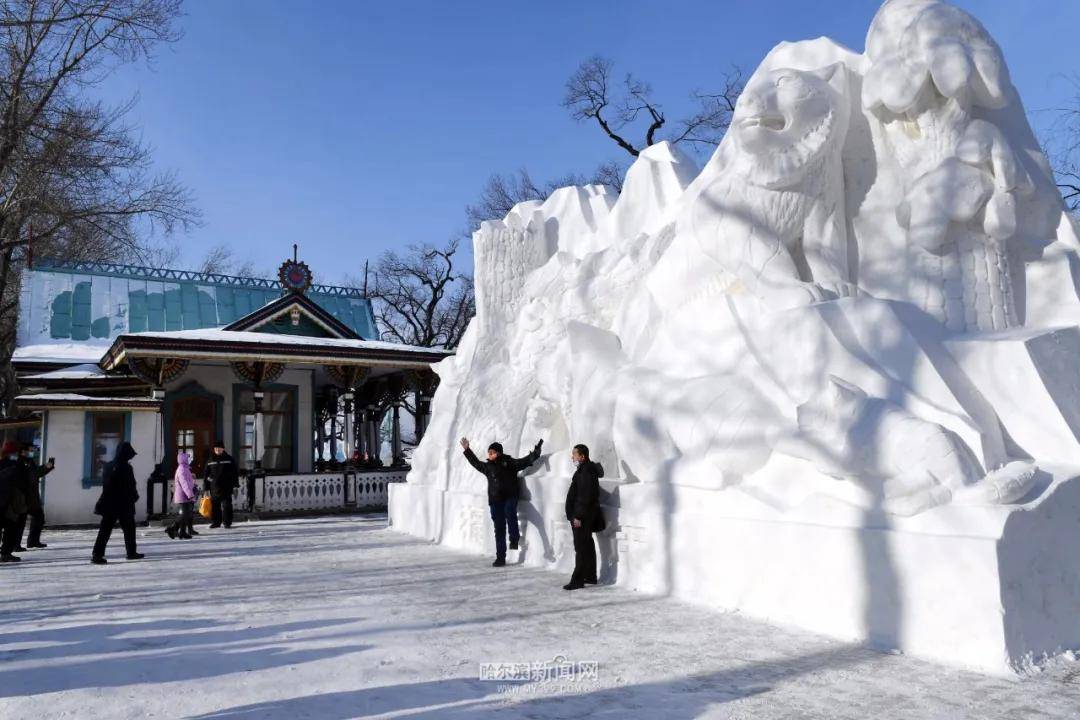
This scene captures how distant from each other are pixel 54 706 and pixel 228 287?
51.7 ft

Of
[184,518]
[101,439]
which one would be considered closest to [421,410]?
[101,439]

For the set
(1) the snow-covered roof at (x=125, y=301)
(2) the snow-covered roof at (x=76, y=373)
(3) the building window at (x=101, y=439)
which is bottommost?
(3) the building window at (x=101, y=439)

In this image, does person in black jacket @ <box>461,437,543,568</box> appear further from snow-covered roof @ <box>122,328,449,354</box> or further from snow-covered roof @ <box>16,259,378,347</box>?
snow-covered roof @ <box>16,259,378,347</box>

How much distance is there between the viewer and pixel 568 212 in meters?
10.7

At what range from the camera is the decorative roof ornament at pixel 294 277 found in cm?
1608

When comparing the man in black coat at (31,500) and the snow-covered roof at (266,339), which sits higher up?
the snow-covered roof at (266,339)

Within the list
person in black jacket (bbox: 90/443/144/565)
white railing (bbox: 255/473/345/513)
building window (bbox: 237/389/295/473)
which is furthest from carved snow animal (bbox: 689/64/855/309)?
building window (bbox: 237/389/295/473)

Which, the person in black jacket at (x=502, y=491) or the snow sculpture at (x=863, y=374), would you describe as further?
the person in black jacket at (x=502, y=491)

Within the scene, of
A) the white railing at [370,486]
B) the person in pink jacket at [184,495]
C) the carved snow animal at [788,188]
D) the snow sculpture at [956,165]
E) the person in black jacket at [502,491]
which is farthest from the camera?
the white railing at [370,486]

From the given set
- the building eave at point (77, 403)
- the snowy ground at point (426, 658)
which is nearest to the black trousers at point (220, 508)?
Result: the building eave at point (77, 403)

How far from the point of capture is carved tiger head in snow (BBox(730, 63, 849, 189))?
539 cm

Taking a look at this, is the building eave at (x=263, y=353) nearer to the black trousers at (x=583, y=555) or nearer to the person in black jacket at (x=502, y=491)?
the person in black jacket at (x=502, y=491)

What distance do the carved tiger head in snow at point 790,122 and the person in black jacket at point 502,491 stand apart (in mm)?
3085

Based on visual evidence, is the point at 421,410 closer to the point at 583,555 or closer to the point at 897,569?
the point at 583,555
